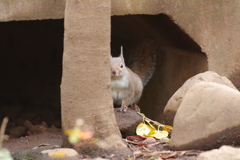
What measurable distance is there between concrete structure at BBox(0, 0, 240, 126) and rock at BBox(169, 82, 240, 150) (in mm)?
881

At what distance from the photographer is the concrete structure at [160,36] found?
5309 millimetres

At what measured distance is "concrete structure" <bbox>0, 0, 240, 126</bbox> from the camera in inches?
209

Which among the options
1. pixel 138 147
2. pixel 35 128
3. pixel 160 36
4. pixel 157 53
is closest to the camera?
pixel 138 147

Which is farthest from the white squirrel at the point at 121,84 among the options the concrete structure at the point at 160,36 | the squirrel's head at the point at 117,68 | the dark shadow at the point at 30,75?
the dark shadow at the point at 30,75

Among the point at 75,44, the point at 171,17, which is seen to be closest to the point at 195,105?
the point at 75,44

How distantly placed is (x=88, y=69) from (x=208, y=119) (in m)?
1.23

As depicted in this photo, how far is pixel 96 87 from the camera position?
406 centimetres

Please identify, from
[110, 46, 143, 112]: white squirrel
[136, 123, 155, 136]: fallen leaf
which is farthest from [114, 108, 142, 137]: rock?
[110, 46, 143, 112]: white squirrel

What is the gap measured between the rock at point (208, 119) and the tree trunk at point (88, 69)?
599mm

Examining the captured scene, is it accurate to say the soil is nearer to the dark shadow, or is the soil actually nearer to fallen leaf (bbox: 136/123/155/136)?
the dark shadow

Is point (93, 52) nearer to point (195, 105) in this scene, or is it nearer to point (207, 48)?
point (195, 105)

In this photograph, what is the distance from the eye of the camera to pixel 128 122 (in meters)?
5.39

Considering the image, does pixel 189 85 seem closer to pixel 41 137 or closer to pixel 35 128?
pixel 41 137

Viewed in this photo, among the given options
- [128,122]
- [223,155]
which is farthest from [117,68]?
[223,155]
